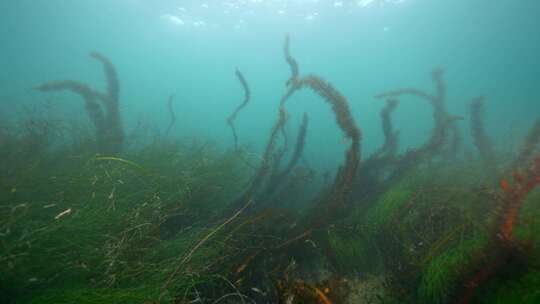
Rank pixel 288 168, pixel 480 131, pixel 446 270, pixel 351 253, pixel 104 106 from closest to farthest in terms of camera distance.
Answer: pixel 446 270
pixel 351 253
pixel 288 168
pixel 104 106
pixel 480 131

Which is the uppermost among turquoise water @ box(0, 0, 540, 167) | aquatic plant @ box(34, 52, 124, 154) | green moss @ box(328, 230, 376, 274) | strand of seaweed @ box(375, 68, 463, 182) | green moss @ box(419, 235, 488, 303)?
turquoise water @ box(0, 0, 540, 167)

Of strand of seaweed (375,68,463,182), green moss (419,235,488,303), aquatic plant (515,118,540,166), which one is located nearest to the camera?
green moss (419,235,488,303)

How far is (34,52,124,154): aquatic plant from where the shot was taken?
283 inches

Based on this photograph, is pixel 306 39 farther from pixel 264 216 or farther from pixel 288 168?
pixel 264 216

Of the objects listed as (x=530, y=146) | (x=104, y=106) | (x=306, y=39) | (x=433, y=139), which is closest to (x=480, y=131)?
(x=530, y=146)

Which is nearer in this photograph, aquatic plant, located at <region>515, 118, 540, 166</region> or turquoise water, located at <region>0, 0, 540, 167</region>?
aquatic plant, located at <region>515, 118, 540, 166</region>

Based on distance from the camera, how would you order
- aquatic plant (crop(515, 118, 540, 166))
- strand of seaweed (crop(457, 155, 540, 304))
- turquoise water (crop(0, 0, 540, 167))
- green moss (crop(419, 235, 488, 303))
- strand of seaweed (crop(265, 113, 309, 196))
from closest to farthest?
1. strand of seaweed (crop(457, 155, 540, 304))
2. green moss (crop(419, 235, 488, 303))
3. aquatic plant (crop(515, 118, 540, 166))
4. strand of seaweed (crop(265, 113, 309, 196))
5. turquoise water (crop(0, 0, 540, 167))

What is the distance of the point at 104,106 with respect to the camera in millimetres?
7750

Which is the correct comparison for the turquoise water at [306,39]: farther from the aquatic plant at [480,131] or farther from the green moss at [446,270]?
the green moss at [446,270]

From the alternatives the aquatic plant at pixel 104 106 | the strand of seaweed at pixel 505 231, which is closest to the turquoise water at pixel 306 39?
the aquatic plant at pixel 104 106

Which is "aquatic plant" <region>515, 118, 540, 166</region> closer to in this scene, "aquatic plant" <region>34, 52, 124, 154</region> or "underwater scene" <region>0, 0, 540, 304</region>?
"underwater scene" <region>0, 0, 540, 304</region>

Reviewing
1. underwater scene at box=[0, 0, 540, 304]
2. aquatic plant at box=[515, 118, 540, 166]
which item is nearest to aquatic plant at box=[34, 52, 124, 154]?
underwater scene at box=[0, 0, 540, 304]

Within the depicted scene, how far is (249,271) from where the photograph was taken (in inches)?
112

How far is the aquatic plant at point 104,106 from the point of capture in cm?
719
